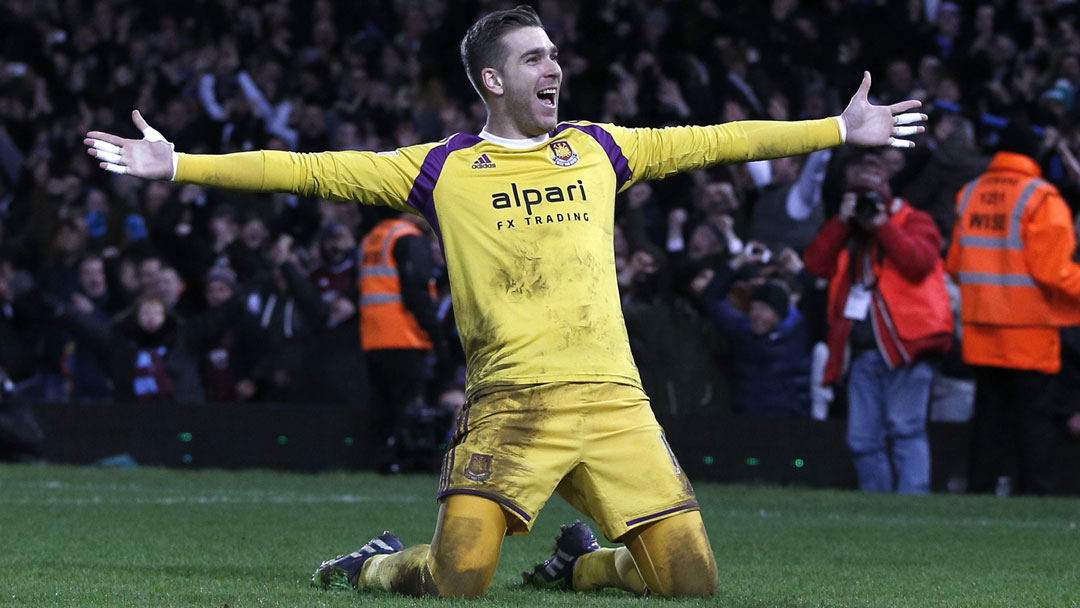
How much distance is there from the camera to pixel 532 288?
6301 millimetres

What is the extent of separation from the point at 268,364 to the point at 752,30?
6240 mm

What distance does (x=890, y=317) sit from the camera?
1163cm

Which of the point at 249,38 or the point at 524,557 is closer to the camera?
the point at 524,557

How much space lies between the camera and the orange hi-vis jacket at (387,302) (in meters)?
13.1

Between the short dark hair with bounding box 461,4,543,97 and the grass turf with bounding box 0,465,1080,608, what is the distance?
1.88 metres

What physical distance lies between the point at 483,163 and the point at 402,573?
1.47 m

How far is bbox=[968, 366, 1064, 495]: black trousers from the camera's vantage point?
37.5 feet

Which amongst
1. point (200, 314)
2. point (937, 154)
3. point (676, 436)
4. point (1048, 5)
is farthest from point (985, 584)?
point (1048, 5)

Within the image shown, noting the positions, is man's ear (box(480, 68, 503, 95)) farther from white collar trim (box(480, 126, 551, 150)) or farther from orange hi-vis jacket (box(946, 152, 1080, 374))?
orange hi-vis jacket (box(946, 152, 1080, 374))

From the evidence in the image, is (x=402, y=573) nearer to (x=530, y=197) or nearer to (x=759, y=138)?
(x=530, y=197)

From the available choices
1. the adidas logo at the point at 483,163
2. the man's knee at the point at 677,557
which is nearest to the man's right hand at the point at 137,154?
the adidas logo at the point at 483,163

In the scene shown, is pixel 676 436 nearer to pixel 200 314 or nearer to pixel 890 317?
pixel 890 317

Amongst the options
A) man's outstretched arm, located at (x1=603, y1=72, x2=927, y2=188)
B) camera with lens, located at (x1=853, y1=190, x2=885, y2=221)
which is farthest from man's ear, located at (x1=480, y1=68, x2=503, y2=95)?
camera with lens, located at (x1=853, y1=190, x2=885, y2=221)

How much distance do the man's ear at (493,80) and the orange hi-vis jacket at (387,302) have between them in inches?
262
